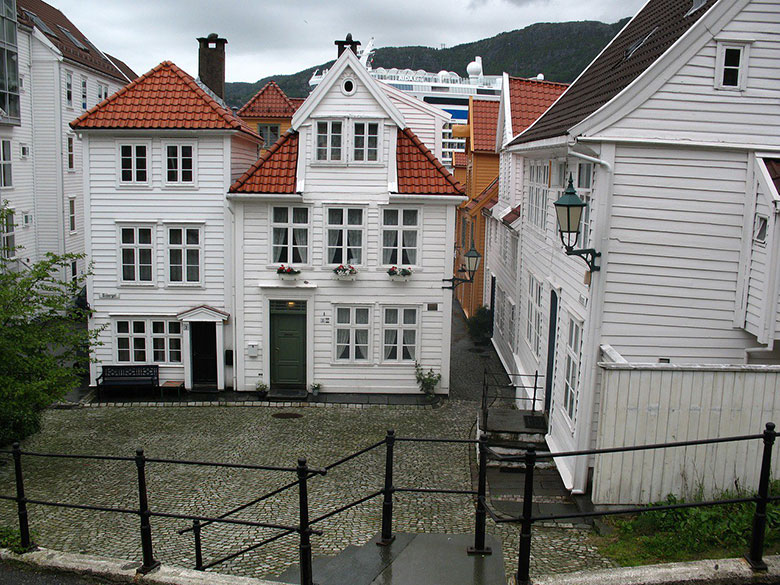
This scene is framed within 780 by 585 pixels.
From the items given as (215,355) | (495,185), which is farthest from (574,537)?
(495,185)

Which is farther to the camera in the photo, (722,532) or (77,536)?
(77,536)

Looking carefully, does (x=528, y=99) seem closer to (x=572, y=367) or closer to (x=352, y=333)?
(x=352, y=333)

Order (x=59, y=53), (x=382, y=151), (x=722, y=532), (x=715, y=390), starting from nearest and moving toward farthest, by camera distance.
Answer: (x=722, y=532) → (x=715, y=390) → (x=382, y=151) → (x=59, y=53)

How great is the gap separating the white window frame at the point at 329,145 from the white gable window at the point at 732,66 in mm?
9771

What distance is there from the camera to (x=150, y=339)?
19.0m

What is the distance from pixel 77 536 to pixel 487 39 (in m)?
148

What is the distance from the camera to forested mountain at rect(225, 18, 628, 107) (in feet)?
385

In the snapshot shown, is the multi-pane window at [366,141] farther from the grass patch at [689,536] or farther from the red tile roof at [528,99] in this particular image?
the grass patch at [689,536]

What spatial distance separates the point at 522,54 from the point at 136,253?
123382 mm

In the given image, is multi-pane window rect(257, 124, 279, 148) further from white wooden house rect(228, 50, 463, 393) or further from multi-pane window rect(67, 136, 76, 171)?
white wooden house rect(228, 50, 463, 393)

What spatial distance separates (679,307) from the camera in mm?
10328

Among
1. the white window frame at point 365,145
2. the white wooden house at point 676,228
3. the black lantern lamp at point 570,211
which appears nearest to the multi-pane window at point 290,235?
the white window frame at point 365,145

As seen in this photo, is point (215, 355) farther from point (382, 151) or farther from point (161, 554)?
point (161, 554)

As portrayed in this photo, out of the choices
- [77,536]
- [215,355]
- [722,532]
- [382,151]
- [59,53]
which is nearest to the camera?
[722,532]
